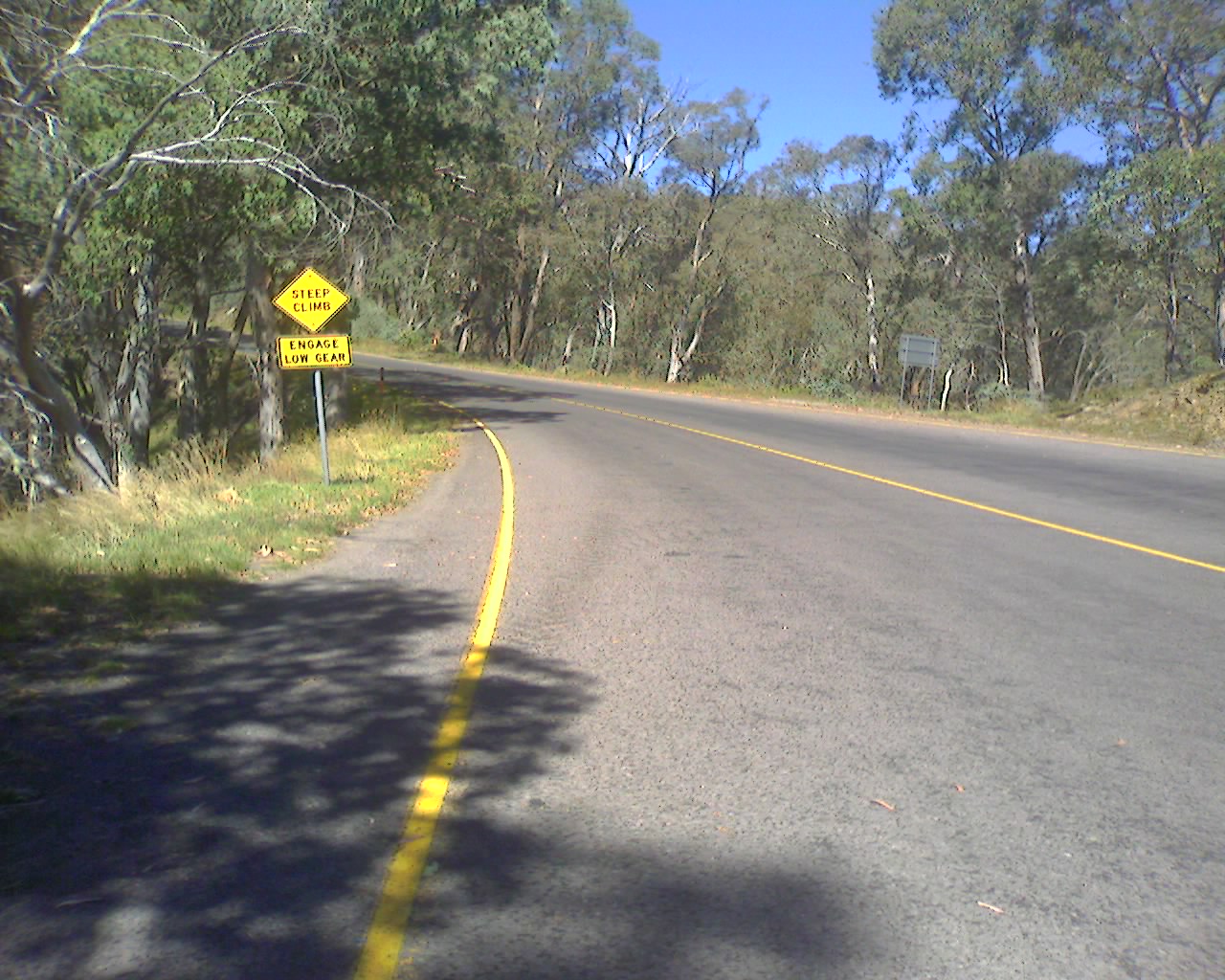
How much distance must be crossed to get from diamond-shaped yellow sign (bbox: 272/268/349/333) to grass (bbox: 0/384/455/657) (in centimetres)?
204

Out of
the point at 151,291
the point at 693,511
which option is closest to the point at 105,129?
the point at 151,291

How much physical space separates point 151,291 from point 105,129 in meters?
7.46

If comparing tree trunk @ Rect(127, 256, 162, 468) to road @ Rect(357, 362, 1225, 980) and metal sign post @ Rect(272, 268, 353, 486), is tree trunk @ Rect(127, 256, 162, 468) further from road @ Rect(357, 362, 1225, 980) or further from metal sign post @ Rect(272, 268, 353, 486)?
road @ Rect(357, 362, 1225, 980)

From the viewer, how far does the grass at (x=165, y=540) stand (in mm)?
8000

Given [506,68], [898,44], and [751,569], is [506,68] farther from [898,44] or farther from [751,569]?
[898,44]

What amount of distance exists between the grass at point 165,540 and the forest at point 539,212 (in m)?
3.83

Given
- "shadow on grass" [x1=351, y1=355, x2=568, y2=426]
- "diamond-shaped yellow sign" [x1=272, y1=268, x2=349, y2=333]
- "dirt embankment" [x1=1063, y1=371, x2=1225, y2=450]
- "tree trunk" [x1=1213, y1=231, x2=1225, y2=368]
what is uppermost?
"tree trunk" [x1=1213, y1=231, x2=1225, y2=368]

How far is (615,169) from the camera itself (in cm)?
5812

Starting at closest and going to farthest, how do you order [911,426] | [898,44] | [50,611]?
[50,611], [911,426], [898,44]

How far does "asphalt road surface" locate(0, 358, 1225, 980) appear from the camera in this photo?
3973 mm

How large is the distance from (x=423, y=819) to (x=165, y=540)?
6637mm

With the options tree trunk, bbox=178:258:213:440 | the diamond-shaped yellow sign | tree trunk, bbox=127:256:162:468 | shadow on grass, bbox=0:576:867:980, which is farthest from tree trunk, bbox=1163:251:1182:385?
shadow on grass, bbox=0:576:867:980

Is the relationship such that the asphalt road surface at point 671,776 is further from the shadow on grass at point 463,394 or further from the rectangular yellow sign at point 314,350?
the shadow on grass at point 463,394

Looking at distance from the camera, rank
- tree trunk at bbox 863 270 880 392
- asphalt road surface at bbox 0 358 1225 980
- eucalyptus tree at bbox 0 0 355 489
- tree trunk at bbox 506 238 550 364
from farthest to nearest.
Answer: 1. tree trunk at bbox 506 238 550 364
2. tree trunk at bbox 863 270 880 392
3. eucalyptus tree at bbox 0 0 355 489
4. asphalt road surface at bbox 0 358 1225 980
